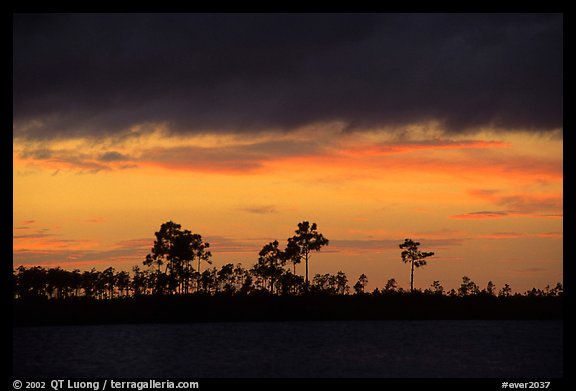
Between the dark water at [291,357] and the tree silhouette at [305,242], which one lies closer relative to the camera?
the dark water at [291,357]

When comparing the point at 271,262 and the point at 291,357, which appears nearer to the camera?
the point at 291,357

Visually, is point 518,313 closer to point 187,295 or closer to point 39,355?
point 187,295

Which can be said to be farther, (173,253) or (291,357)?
(173,253)

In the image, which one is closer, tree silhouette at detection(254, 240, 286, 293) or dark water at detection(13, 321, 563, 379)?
dark water at detection(13, 321, 563, 379)

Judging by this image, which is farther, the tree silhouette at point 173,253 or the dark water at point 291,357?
the tree silhouette at point 173,253

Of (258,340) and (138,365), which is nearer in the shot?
(138,365)

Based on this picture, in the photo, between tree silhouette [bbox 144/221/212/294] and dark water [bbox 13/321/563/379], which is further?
tree silhouette [bbox 144/221/212/294]

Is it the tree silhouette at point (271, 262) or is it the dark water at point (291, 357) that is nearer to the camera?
the dark water at point (291, 357)

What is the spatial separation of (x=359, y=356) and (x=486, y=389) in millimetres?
43248
